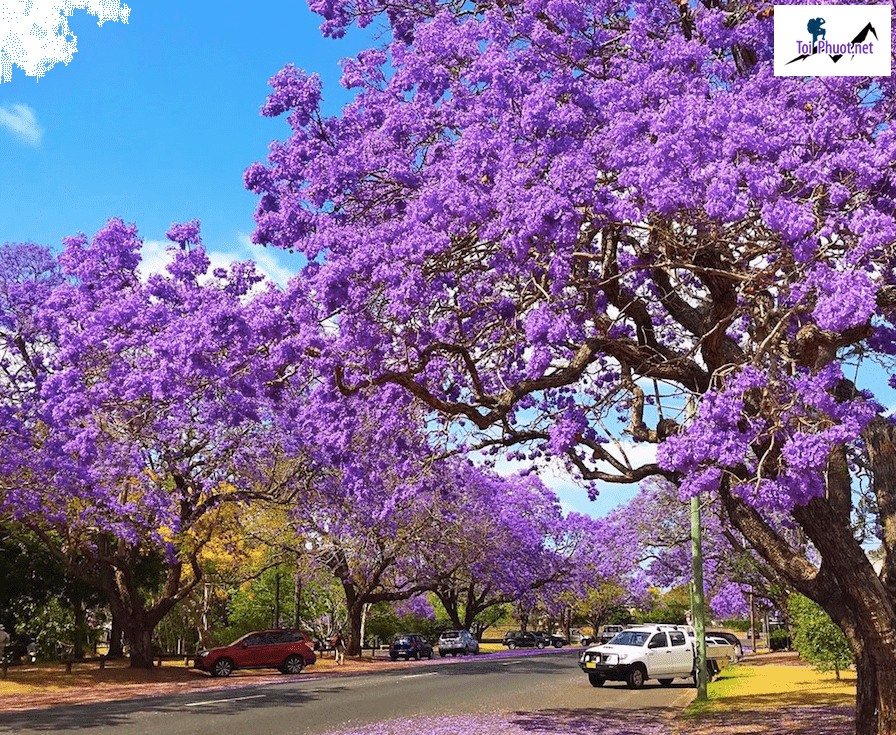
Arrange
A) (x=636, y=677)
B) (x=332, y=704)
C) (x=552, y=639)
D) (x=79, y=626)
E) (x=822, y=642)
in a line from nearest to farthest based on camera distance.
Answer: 1. (x=332, y=704)
2. (x=822, y=642)
3. (x=636, y=677)
4. (x=79, y=626)
5. (x=552, y=639)

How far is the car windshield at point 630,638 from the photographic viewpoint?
89.5ft

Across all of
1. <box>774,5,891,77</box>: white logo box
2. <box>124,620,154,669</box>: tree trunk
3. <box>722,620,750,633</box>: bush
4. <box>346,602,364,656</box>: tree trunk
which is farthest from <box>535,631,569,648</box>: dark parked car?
<box>774,5,891,77</box>: white logo box

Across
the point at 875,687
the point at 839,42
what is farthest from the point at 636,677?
the point at 839,42

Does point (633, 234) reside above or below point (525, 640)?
above

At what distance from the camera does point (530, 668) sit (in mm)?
34562

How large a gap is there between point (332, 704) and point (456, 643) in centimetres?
3234

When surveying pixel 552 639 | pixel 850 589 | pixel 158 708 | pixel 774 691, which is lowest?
pixel 552 639

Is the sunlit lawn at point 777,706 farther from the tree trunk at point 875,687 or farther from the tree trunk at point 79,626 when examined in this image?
the tree trunk at point 79,626

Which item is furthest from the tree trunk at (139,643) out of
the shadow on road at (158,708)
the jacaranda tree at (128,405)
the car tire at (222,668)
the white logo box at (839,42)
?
the white logo box at (839,42)

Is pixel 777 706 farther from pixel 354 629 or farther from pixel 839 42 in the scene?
pixel 354 629

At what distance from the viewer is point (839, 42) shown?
36.7 ft

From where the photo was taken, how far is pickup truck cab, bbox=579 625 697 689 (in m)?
26.4

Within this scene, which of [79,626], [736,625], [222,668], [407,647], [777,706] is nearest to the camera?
[777,706]

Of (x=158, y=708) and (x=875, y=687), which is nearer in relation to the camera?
(x=875, y=687)
